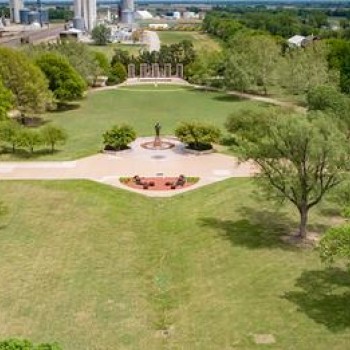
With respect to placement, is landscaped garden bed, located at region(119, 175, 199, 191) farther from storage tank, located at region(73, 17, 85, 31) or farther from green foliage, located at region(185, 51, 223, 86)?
storage tank, located at region(73, 17, 85, 31)

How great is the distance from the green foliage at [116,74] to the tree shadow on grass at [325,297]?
65.8m

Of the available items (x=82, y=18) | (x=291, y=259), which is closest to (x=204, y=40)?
(x=82, y=18)

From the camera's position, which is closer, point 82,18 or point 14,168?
point 14,168

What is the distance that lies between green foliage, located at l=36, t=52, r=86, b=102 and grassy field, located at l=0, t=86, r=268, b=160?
2.24m

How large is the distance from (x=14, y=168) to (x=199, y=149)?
48.4ft

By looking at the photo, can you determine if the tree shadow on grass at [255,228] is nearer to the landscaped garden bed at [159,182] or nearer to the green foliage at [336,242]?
the landscaped garden bed at [159,182]

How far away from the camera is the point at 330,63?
261ft

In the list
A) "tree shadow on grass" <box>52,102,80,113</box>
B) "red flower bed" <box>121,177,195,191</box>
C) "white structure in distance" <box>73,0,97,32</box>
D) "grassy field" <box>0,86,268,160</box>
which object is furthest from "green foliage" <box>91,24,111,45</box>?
"red flower bed" <box>121,177,195,191</box>

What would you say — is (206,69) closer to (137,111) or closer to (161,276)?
(137,111)

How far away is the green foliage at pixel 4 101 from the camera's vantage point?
51.8 metres

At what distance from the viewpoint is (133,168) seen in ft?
147

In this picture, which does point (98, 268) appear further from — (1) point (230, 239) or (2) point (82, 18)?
(2) point (82, 18)

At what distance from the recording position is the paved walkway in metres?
42.5

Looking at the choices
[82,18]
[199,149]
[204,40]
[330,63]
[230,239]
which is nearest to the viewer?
[230,239]
